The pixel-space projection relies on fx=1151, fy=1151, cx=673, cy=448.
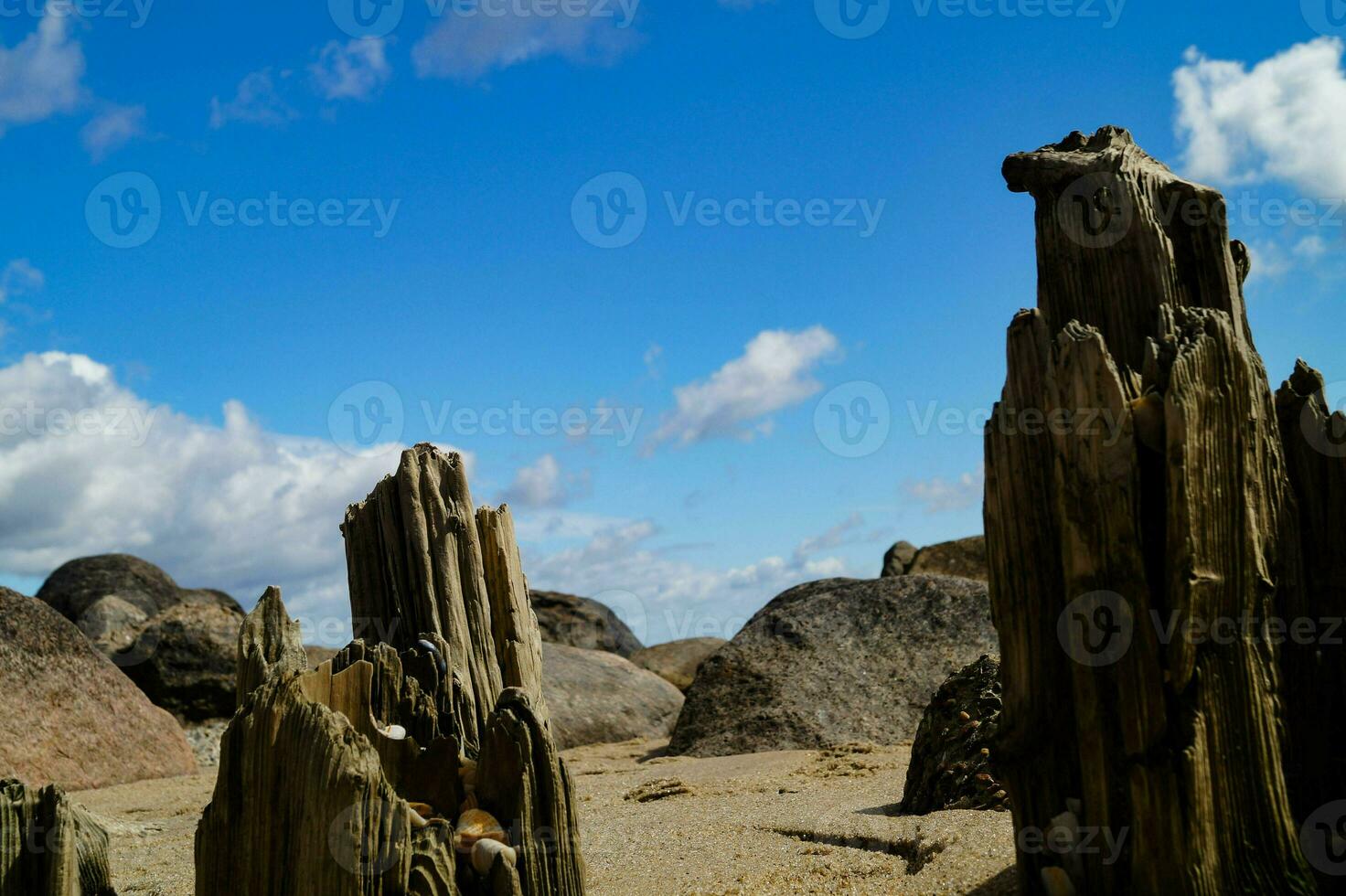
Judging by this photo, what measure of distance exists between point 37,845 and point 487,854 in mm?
1639

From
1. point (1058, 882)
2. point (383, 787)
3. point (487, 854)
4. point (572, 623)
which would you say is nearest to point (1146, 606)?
point (1058, 882)

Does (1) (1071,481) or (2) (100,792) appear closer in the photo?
(1) (1071,481)

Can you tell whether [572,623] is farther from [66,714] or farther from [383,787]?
[383,787]

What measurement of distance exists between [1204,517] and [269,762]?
296 centimetres

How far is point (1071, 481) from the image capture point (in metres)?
3.41

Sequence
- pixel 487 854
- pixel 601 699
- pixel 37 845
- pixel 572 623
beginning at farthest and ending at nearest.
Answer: pixel 572 623
pixel 601 699
pixel 37 845
pixel 487 854

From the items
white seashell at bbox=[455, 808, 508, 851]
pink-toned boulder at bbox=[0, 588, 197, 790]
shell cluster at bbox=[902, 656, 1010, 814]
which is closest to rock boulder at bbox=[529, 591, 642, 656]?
pink-toned boulder at bbox=[0, 588, 197, 790]

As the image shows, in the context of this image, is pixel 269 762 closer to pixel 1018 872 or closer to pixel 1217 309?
pixel 1018 872

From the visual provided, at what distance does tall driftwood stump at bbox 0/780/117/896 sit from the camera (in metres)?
3.89

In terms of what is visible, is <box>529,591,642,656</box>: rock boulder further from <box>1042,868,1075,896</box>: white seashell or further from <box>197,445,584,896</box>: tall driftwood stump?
<box>1042,868,1075,896</box>: white seashell

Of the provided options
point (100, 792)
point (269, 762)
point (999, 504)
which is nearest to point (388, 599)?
point (269, 762)

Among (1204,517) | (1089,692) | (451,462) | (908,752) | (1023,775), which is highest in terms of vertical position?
(451,462)

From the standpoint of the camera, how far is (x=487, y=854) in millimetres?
3574

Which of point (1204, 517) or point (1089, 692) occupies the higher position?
point (1204, 517)
